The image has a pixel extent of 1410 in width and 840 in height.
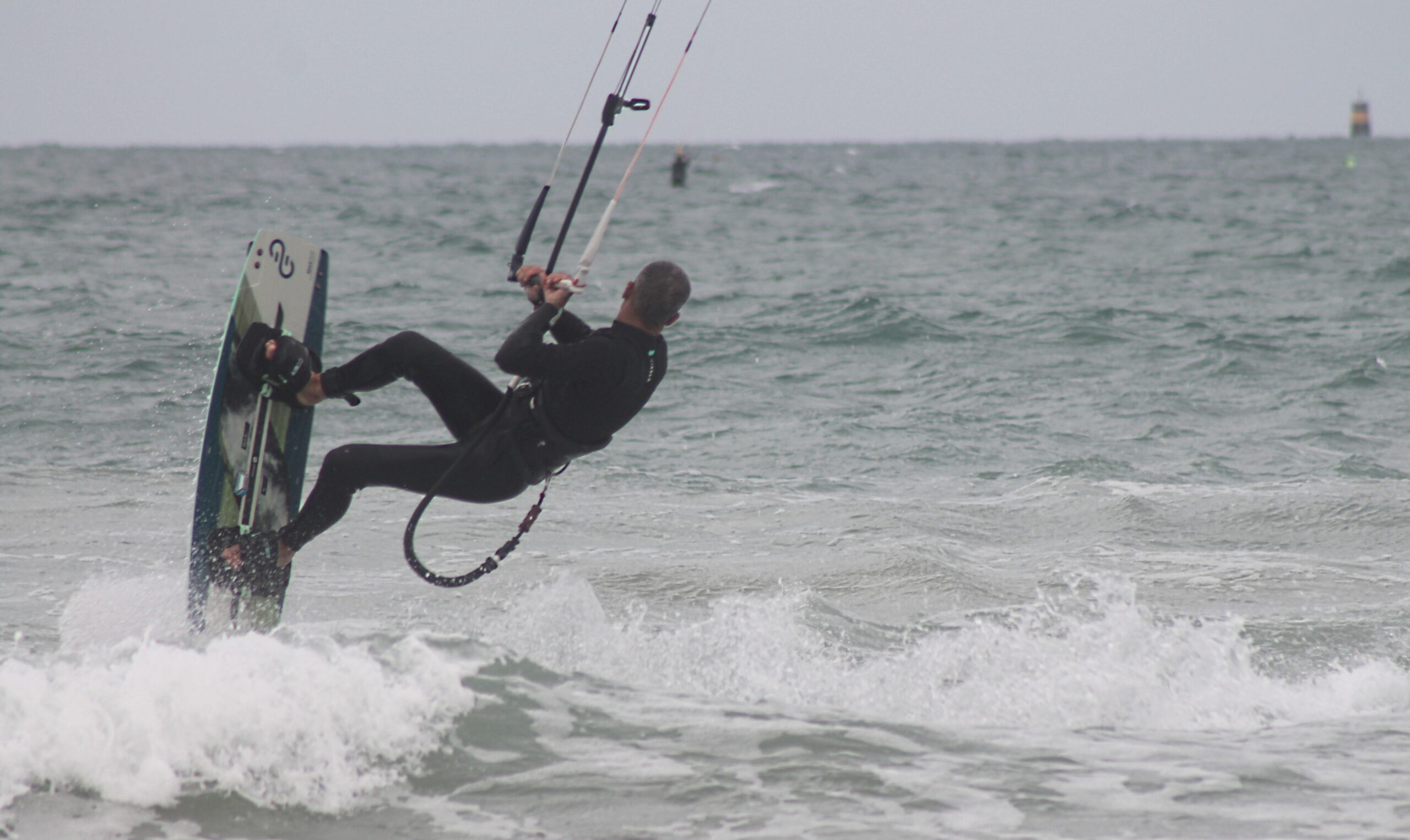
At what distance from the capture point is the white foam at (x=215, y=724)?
3.83m

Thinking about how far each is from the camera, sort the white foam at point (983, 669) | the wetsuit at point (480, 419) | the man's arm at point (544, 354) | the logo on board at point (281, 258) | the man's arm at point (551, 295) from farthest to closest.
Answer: the logo on board at point (281, 258) < the white foam at point (983, 669) < the wetsuit at point (480, 419) < the man's arm at point (551, 295) < the man's arm at point (544, 354)

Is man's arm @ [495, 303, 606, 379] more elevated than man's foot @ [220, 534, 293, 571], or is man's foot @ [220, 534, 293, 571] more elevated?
man's arm @ [495, 303, 606, 379]

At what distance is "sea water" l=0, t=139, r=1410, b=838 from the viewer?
3926 millimetres

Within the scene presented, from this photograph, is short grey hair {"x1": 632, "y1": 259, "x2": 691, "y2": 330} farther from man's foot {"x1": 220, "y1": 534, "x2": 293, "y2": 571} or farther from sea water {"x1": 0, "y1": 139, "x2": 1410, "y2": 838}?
man's foot {"x1": 220, "y1": 534, "x2": 293, "y2": 571}

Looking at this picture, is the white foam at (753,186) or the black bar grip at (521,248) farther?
the white foam at (753,186)

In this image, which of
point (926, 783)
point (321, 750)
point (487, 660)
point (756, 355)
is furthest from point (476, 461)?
point (756, 355)

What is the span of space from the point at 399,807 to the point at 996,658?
103 inches

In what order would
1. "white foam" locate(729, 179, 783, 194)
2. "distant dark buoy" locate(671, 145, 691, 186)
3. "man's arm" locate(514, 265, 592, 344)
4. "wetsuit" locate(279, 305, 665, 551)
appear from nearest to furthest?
1. "man's arm" locate(514, 265, 592, 344)
2. "wetsuit" locate(279, 305, 665, 551)
3. "white foam" locate(729, 179, 783, 194)
4. "distant dark buoy" locate(671, 145, 691, 186)

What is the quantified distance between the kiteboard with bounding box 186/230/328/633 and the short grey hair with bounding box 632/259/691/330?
152 cm

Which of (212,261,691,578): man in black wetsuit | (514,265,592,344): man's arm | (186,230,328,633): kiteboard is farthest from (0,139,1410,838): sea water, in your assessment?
(514,265,592,344): man's arm

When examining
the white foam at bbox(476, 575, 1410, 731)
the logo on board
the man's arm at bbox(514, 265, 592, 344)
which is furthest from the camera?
the logo on board

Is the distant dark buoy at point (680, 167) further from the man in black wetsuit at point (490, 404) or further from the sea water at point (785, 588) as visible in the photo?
the man in black wetsuit at point (490, 404)

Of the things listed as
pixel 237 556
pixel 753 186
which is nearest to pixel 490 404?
pixel 237 556

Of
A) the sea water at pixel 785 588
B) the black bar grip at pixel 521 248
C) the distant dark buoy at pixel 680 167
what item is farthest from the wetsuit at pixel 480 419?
the distant dark buoy at pixel 680 167
